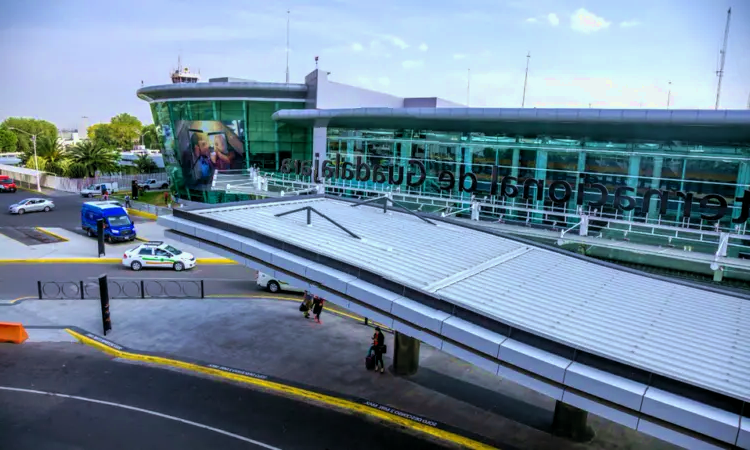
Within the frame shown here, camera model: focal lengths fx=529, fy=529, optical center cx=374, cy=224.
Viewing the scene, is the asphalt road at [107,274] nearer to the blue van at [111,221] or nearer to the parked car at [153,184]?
the blue van at [111,221]

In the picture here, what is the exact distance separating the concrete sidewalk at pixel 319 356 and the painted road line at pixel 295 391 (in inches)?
16.3

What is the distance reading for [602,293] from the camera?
1282 centimetres

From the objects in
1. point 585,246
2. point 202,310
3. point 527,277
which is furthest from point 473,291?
point 202,310

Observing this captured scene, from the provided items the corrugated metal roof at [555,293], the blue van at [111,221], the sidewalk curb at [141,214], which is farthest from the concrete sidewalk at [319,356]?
the sidewalk curb at [141,214]

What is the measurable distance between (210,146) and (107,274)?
19.8m

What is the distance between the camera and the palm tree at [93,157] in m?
62.5

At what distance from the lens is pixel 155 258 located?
29.7 m

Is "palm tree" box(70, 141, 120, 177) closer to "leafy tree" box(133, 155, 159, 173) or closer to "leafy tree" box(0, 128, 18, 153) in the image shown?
"leafy tree" box(133, 155, 159, 173)

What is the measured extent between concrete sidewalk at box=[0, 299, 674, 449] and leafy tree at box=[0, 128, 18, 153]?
128 meters

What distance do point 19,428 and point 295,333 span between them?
9441 millimetres

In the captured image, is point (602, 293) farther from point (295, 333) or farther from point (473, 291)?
point (295, 333)

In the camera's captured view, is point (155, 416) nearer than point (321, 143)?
Yes

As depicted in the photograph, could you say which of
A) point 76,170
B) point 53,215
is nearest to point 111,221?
point 53,215

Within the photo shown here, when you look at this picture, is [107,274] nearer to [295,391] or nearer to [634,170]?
[295,391]
